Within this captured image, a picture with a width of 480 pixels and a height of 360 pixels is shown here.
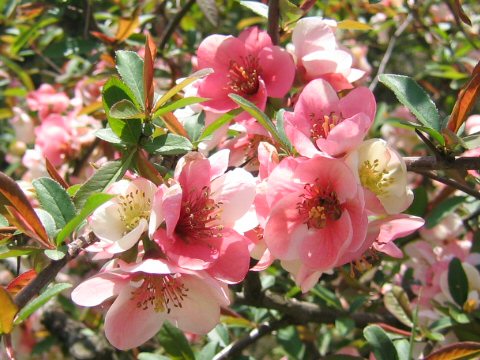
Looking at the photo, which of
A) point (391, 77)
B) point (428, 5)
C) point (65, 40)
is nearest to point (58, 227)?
point (391, 77)

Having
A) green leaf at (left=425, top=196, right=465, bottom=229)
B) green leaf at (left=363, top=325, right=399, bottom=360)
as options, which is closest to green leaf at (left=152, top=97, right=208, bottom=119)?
green leaf at (left=363, top=325, right=399, bottom=360)

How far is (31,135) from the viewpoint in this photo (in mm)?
1968

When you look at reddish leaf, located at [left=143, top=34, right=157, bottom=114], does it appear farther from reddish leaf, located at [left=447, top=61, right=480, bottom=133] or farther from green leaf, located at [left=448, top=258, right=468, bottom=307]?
green leaf, located at [left=448, top=258, right=468, bottom=307]

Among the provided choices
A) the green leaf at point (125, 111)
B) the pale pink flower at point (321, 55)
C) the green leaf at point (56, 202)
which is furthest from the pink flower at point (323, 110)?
the green leaf at point (56, 202)

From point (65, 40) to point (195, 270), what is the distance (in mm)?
1196

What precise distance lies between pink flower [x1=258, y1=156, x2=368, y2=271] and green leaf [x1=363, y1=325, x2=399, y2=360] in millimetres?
262

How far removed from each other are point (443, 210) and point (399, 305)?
31 cm

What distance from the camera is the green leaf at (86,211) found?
2.33 feet

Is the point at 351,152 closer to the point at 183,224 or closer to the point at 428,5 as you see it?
the point at 183,224

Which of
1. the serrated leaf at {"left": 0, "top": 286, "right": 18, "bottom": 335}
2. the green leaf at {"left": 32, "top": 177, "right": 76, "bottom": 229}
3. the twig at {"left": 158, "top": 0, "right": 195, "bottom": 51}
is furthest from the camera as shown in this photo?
the twig at {"left": 158, "top": 0, "right": 195, "bottom": 51}

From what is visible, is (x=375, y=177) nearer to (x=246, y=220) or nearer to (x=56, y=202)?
(x=246, y=220)

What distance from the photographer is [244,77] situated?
102cm

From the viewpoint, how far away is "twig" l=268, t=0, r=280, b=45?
3.31 ft

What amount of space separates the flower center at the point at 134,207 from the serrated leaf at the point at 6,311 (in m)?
0.19
